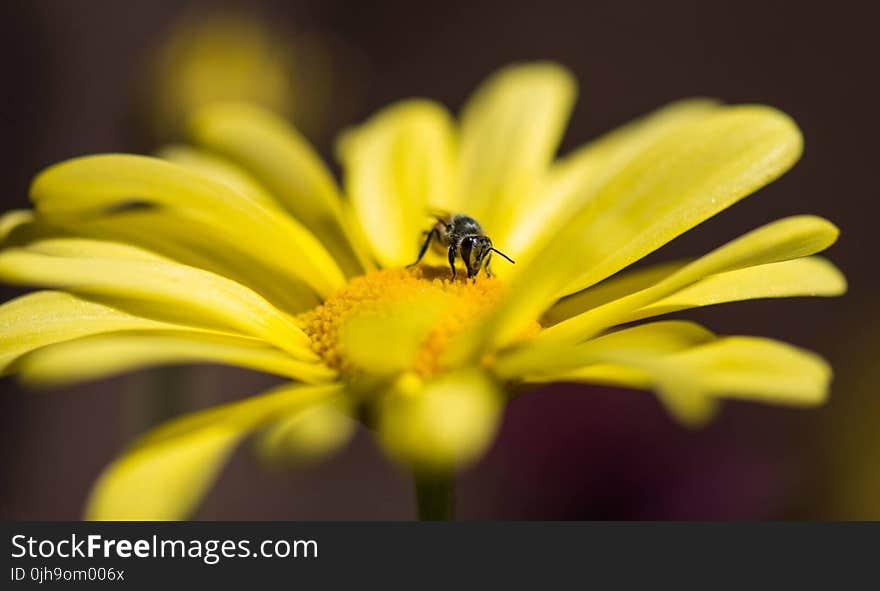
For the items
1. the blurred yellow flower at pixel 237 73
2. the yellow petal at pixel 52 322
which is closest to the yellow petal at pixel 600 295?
the yellow petal at pixel 52 322

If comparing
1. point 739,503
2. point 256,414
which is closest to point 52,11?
point 739,503

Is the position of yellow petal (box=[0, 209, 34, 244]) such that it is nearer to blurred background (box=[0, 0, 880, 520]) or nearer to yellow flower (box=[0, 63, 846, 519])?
yellow flower (box=[0, 63, 846, 519])

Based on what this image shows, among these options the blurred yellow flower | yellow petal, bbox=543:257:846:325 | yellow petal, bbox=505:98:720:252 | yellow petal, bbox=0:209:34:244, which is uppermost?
the blurred yellow flower

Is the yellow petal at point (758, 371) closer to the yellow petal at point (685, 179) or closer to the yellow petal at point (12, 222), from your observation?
the yellow petal at point (685, 179)

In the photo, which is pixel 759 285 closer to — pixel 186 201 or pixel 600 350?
pixel 600 350

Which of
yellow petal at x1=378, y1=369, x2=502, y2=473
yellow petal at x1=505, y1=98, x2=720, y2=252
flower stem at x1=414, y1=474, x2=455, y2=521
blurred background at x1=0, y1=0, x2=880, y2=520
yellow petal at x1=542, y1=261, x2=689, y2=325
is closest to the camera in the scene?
yellow petal at x1=378, y1=369, x2=502, y2=473

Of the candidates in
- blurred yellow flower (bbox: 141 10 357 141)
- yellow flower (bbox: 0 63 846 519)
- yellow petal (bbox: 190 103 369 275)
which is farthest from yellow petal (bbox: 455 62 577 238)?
blurred yellow flower (bbox: 141 10 357 141)

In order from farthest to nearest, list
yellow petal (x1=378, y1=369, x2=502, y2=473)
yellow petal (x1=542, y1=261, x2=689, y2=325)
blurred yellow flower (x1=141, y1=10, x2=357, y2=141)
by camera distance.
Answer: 1. blurred yellow flower (x1=141, y1=10, x2=357, y2=141)
2. yellow petal (x1=542, y1=261, x2=689, y2=325)
3. yellow petal (x1=378, y1=369, x2=502, y2=473)

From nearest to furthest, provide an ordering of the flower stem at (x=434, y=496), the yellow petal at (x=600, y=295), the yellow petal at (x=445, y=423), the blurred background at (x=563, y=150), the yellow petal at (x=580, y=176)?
the yellow petal at (x=445, y=423) → the flower stem at (x=434, y=496) → the yellow petal at (x=600, y=295) → the yellow petal at (x=580, y=176) → the blurred background at (x=563, y=150)
